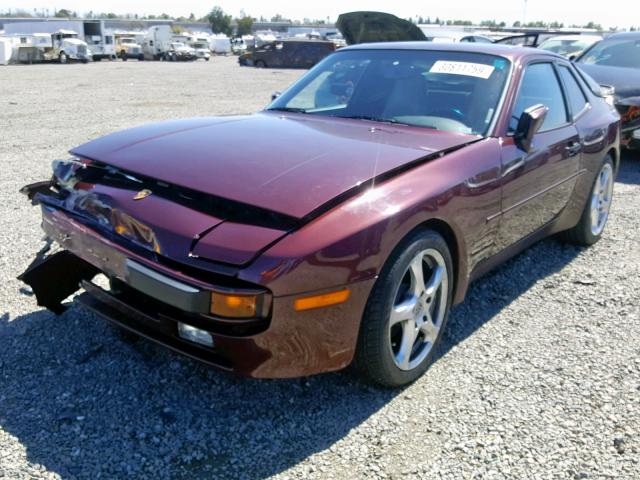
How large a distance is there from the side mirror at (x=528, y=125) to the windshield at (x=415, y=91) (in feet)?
0.54

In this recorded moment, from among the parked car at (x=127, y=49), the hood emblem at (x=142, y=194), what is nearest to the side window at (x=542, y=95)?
the hood emblem at (x=142, y=194)

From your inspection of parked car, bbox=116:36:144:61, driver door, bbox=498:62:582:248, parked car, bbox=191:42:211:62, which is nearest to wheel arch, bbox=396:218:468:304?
driver door, bbox=498:62:582:248

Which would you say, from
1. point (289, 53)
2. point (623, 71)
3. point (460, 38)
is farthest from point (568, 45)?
point (289, 53)

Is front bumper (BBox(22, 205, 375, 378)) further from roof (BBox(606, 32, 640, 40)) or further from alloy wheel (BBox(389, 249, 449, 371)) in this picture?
Answer: roof (BBox(606, 32, 640, 40))

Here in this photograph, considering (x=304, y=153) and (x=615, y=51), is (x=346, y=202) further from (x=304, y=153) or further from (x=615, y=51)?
(x=615, y=51)

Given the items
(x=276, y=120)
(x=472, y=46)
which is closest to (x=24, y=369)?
(x=276, y=120)

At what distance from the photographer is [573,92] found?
13.7 feet

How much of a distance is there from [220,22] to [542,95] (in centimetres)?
10334

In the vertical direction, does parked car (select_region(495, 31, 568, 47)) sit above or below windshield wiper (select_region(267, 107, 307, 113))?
above

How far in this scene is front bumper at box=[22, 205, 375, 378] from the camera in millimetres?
2125

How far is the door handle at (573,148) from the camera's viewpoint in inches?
148

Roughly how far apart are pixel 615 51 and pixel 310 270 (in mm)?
7850

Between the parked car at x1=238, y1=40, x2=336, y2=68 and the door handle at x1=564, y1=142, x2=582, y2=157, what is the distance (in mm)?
29045

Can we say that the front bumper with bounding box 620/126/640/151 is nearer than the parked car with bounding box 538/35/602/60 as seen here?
Yes
